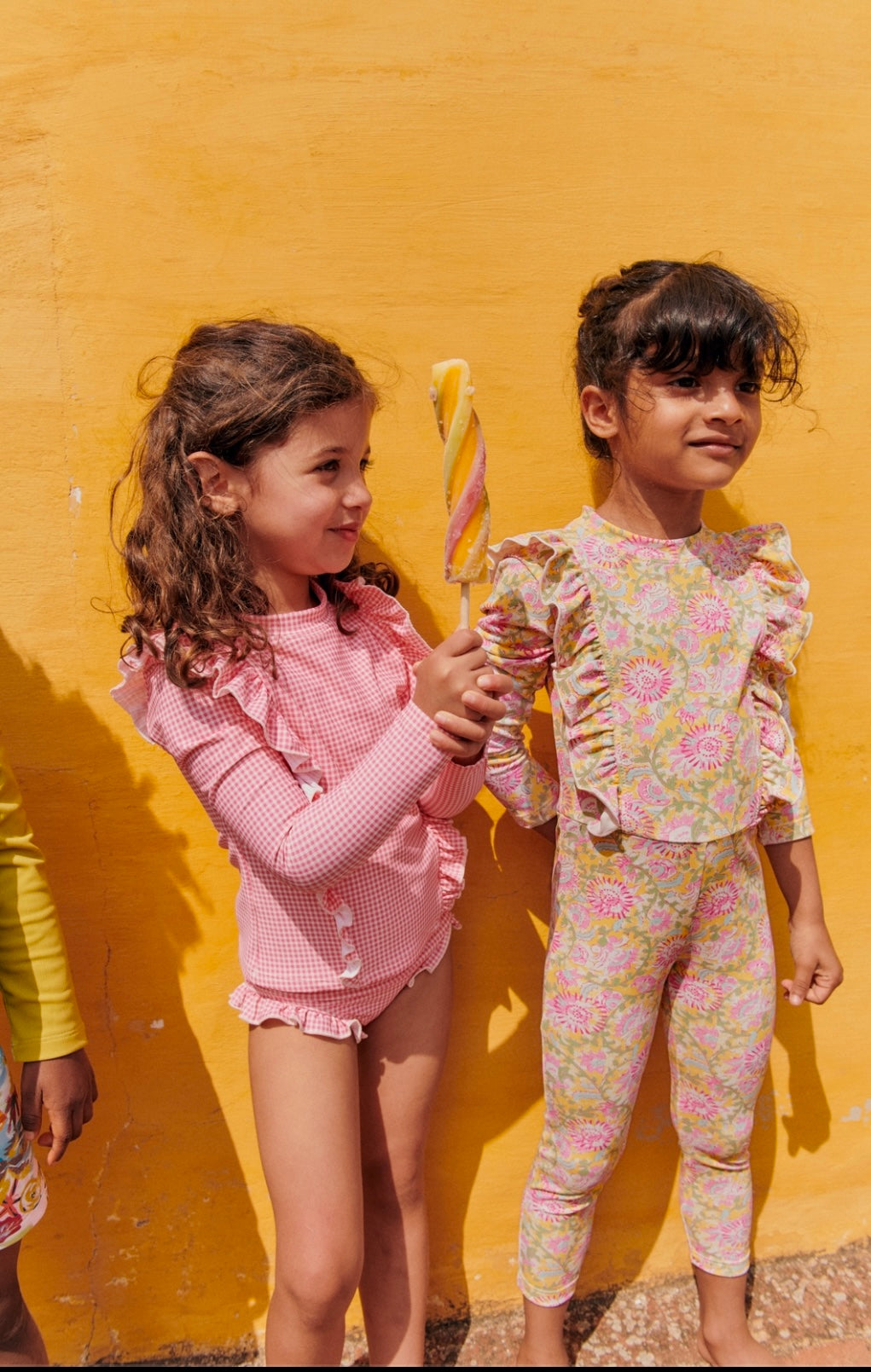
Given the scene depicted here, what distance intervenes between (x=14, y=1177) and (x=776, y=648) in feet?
5.30

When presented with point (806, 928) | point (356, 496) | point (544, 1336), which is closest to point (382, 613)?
point (356, 496)

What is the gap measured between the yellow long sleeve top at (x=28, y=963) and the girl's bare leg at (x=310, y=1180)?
13.6 inches

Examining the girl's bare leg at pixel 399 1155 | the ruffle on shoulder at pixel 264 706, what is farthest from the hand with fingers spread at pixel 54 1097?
the ruffle on shoulder at pixel 264 706

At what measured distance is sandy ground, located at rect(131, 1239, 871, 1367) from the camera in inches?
85.7

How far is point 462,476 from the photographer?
1.48 m

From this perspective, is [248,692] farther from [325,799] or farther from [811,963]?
[811,963]

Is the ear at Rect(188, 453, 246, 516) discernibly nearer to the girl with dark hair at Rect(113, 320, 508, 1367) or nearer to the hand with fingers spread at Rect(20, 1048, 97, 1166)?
the girl with dark hair at Rect(113, 320, 508, 1367)

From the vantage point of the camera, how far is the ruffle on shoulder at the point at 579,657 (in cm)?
180

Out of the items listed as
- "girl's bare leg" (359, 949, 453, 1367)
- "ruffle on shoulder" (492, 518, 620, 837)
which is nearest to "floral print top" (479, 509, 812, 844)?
"ruffle on shoulder" (492, 518, 620, 837)

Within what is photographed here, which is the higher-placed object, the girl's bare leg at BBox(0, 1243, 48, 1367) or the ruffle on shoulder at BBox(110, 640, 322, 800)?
the ruffle on shoulder at BBox(110, 640, 322, 800)

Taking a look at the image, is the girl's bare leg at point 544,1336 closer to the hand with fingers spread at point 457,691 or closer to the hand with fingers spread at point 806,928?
the hand with fingers spread at point 806,928

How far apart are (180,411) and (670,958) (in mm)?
1352

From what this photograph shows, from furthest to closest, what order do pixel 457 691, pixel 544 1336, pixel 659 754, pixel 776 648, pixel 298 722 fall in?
pixel 544 1336, pixel 776 648, pixel 659 754, pixel 298 722, pixel 457 691

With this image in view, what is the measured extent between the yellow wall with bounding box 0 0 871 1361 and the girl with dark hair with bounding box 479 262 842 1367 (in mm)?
224
